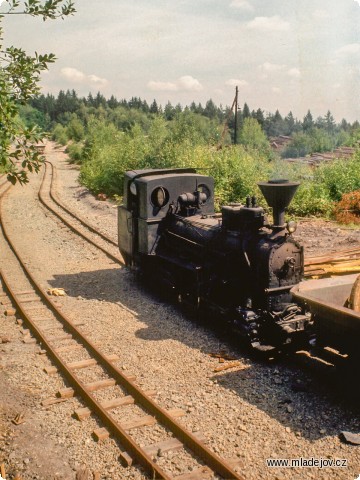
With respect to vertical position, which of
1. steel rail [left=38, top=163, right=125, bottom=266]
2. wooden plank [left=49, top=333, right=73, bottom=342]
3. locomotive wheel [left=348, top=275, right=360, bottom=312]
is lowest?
wooden plank [left=49, top=333, right=73, bottom=342]

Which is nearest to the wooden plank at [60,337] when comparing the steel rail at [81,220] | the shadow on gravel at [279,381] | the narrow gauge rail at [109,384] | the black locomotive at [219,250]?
the narrow gauge rail at [109,384]

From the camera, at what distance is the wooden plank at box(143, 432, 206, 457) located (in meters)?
5.16

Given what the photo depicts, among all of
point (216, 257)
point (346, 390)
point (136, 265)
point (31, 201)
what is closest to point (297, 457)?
point (346, 390)

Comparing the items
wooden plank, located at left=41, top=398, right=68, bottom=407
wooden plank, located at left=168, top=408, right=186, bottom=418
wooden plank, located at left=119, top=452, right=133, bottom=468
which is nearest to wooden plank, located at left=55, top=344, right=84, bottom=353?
wooden plank, located at left=41, top=398, right=68, bottom=407

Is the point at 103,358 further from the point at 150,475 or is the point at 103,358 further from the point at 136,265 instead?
the point at 136,265

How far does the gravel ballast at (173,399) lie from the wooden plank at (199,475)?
0.13 meters

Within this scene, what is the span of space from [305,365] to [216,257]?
2483 millimetres

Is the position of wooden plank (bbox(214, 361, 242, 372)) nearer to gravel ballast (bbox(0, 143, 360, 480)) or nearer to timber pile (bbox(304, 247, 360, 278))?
gravel ballast (bbox(0, 143, 360, 480))

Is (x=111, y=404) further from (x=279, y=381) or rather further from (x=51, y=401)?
(x=279, y=381)

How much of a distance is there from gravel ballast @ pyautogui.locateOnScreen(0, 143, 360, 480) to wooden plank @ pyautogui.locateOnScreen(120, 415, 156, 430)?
12cm

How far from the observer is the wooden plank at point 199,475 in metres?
4.73

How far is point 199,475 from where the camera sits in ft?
15.6

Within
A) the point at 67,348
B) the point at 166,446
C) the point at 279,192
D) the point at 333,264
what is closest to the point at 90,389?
the point at 67,348

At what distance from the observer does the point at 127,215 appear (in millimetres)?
10961
